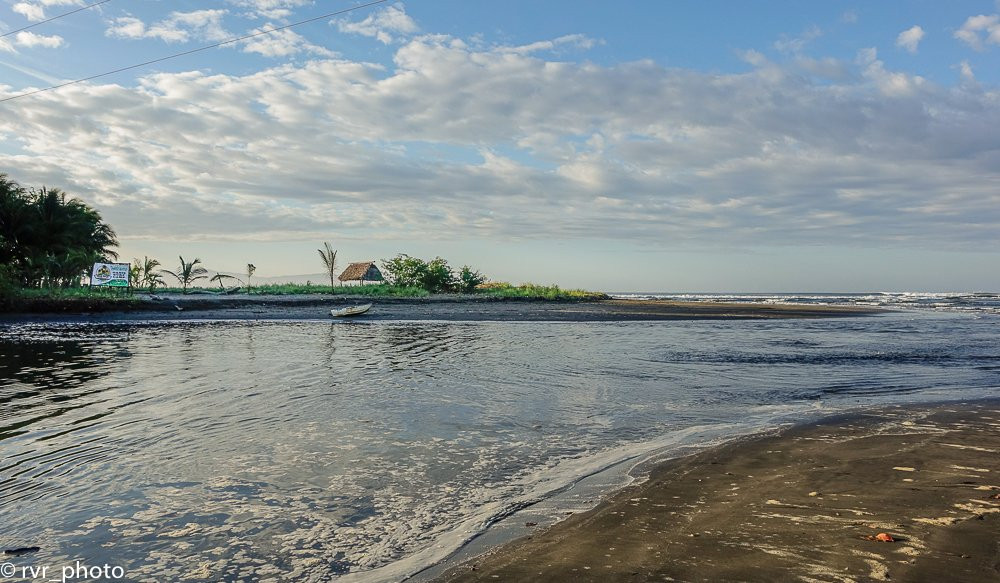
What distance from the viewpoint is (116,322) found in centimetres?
3412

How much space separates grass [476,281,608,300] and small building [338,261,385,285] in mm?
14962

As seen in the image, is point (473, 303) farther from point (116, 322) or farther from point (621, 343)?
point (621, 343)

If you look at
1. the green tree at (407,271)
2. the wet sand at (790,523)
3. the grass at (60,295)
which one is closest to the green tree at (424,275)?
the green tree at (407,271)

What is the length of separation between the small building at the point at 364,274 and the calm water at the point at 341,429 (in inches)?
2208

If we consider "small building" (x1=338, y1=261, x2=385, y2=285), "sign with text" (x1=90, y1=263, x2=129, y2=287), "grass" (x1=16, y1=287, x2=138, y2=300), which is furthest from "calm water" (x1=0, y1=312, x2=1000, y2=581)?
"small building" (x1=338, y1=261, x2=385, y2=285)

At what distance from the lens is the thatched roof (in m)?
77.1

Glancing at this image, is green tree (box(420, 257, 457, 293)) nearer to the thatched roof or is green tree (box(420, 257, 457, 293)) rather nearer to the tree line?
the thatched roof

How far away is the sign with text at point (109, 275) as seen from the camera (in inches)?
1603

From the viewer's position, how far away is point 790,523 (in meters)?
4.59

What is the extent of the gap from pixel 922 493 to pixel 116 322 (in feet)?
128

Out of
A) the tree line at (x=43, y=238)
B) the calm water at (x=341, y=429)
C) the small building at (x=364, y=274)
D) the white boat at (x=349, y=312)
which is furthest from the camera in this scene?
the small building at (x=364, y=274)

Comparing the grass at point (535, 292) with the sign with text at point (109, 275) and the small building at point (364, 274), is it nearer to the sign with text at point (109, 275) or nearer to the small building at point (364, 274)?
the small building at point (364, 274)

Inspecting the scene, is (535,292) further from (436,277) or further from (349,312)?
(349,312)

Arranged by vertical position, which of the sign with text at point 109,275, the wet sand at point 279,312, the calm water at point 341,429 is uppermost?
the sign with text at point 109,275
